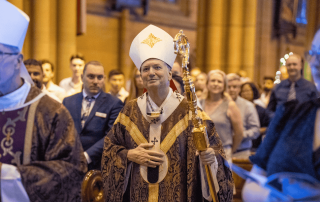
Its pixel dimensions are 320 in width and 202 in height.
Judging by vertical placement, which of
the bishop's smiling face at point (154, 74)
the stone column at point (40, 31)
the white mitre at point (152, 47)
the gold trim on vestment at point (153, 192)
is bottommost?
the gold trim on vestment at point (153, 192)

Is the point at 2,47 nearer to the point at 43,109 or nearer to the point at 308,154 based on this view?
the point at 43,109

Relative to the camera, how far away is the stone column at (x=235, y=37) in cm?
1144

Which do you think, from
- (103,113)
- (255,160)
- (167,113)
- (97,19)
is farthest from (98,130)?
(97,19)

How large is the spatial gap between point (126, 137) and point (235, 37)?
29.5 feet

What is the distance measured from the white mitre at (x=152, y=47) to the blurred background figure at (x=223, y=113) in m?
1.92

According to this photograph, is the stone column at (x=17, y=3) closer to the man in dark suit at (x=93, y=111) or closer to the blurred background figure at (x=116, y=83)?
the blurred background figure at (x=116, y=83)

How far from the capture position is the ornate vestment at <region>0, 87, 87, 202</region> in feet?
7.20

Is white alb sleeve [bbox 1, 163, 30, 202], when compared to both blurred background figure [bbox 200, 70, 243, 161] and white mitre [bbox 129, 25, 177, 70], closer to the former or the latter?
white mitre [bbox 129, 25, 177, 70]

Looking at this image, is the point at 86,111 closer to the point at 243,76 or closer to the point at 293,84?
the point at 293,84

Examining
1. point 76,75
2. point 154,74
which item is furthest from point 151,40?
point 76,75

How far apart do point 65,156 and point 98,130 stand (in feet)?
6.55

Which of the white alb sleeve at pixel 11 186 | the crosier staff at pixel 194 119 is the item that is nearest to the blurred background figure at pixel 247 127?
the crosier staff at pixel 194 119

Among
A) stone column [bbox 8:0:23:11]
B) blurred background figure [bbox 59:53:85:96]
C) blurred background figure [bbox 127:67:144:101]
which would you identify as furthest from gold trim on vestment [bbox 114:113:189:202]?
stone column [bbox 8:0:23:11]

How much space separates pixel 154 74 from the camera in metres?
2.89
